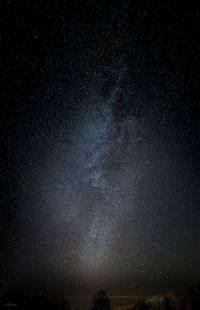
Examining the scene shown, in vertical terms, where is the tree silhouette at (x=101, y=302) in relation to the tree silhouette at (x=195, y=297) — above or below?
above

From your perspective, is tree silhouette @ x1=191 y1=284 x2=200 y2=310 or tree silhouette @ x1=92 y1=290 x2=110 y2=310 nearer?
tree silhouette @ x1=191 y1=284 x2=200 y2=310

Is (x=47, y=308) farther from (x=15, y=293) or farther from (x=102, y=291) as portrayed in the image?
(x=102, y=291)

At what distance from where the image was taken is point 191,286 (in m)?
23.1

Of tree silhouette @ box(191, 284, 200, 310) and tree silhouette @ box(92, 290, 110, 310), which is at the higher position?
tree silhouette @ box(92, 290, 110, 310)

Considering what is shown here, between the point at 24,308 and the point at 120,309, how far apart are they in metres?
50.6

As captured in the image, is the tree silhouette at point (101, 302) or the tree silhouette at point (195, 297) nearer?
the tree silhouette at point (195, 297)

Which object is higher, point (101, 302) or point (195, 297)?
point (101, 302)

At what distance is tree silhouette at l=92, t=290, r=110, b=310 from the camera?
43375 mm

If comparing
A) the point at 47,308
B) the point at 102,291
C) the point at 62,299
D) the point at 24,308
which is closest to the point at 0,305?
the point at 24,308

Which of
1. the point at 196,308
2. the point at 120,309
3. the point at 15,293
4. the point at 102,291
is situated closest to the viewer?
the point at 196,308

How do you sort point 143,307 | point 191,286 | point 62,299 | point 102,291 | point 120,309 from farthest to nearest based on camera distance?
point 120,309
point 102,291
point 143,307
point 62,299
point 191,286

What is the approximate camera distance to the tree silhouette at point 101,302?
43.4 meters

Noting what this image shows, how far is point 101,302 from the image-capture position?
4431 cm

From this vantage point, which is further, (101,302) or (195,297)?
(101,302)
